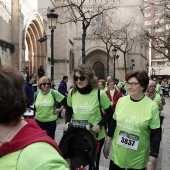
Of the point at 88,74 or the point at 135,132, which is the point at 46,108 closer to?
the point at 88,74

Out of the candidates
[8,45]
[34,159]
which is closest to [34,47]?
[8,45]

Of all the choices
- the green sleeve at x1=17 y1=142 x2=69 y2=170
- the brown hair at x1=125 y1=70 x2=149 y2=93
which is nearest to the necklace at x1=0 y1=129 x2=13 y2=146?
the green sleeve at x1=17 y1=142 x2=69 y2=170

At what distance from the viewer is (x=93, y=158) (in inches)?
105

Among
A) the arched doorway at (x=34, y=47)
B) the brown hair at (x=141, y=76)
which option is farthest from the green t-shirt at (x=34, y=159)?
the arched doorway at (x=34, y=47)

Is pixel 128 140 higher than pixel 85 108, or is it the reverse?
pixel 85 108

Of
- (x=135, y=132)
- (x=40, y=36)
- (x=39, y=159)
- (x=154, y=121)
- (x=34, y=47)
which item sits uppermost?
(x=40, y=36)

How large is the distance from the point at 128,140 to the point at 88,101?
3.20 feet

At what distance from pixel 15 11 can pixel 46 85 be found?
49.0 ft

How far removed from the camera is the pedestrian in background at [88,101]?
12.9 ft

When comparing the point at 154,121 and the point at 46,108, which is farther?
the point at 46,108

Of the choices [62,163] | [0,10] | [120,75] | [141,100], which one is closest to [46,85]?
[141,100]

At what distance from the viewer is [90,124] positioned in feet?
12.9

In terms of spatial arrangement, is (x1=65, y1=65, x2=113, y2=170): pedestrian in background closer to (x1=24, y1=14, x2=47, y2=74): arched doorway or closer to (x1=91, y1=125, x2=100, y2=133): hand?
(x1=91, y1=125, x2=100, y2=133): hand

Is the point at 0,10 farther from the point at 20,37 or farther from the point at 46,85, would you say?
the point at 46,85
